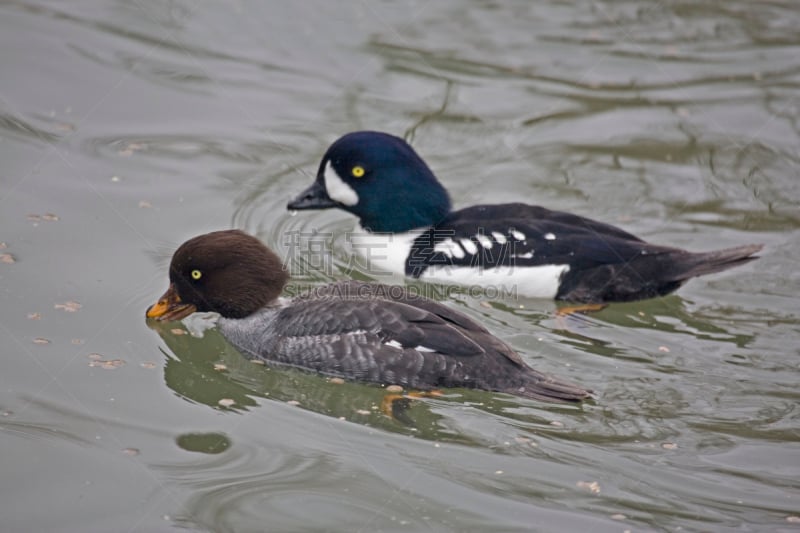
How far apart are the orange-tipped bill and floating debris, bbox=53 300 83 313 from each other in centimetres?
53

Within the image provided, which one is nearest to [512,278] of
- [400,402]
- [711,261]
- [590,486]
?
[711,261]

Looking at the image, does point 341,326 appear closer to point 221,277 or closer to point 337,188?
point 221,277

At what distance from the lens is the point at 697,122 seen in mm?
10789

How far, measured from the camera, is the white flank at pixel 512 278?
310 inches

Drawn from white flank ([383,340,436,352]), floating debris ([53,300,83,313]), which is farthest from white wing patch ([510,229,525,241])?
floating debris ([53,300,83,313])

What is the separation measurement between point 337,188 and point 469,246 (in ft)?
3.94

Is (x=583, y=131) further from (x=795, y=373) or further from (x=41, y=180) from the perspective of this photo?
(x=41, y=180)

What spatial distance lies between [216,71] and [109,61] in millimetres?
1084

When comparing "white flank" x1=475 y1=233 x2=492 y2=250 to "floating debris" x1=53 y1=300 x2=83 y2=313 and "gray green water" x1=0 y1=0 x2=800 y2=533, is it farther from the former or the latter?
"floating debris" x1=53 y1=300 x2=83 y2=313

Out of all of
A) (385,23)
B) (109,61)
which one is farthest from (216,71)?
(385,23)

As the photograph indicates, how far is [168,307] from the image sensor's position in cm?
711

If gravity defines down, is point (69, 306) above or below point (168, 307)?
below

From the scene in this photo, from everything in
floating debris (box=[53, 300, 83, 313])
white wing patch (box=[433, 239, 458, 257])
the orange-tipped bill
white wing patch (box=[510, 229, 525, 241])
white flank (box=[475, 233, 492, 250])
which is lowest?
floating debris (box=[53, 300, 83, 313])

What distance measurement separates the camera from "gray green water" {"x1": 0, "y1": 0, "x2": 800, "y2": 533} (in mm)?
5711
